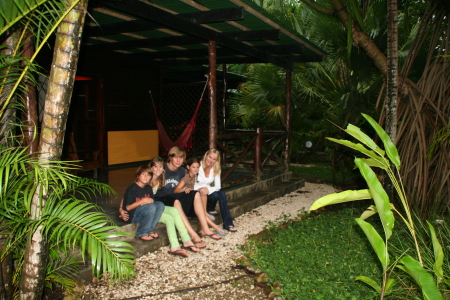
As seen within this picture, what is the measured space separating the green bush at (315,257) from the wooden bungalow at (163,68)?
5.46 ft

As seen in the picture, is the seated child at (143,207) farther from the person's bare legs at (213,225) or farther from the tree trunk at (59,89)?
the tree trunk at (59,89)

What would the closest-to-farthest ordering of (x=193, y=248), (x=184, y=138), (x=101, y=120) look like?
(x=193, y=248) → (x=184, y=138) → (x=101, y=120)

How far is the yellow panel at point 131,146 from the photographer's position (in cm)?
739

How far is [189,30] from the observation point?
467 centimetres

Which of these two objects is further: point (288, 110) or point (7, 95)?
point (288, 110)

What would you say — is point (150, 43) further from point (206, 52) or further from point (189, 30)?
point (189, 30)

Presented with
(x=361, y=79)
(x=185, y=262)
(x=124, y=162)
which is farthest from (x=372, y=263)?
(x=124, y=162)

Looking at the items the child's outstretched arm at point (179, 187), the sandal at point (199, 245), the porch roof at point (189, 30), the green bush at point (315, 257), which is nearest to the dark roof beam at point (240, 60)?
the porch roof at point (189, 30)

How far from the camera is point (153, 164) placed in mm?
3934

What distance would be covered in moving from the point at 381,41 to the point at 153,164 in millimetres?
4678

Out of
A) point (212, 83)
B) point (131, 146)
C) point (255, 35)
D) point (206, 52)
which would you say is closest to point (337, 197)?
point (212, 83)

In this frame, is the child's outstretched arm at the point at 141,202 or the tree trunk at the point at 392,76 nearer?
the child's outstretched arm at the point at 141,202

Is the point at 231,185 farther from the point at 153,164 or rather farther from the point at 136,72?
the point at 136,72

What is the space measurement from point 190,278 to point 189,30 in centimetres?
285
